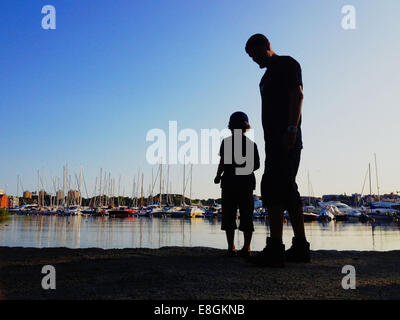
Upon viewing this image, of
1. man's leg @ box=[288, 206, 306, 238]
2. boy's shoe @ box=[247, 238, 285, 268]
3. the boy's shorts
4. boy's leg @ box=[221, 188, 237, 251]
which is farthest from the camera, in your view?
boy's leg @ box=[221, 188, 237, 251]

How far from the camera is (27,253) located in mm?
5102

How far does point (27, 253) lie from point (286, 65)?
4.22 m

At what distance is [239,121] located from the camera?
17.7ft

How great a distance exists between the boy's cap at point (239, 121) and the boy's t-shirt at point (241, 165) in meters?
0.16

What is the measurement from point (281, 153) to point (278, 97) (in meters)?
0.65

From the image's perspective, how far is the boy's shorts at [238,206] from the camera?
16.6ft

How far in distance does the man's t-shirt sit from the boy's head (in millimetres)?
1122

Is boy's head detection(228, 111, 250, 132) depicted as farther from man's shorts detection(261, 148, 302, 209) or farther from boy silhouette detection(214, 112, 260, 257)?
man's shorts detection(261, 148, 302, 209)

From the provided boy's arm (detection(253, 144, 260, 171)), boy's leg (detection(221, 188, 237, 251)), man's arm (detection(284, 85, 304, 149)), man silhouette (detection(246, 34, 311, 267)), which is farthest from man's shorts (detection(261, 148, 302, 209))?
boy's arm (detection(253, 144, 260, 171))

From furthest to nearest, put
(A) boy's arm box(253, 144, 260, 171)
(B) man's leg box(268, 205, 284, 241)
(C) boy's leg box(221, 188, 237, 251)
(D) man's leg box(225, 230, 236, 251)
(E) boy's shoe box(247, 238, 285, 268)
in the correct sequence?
(A) boy's arm box(253, 144, 260, 171)
(C) boy's leg box(221, 188, 237, 251)
(D) man's leg box(225, 230, 236, 251)
(B) man's leg box(268, 205, 284, 241)
(E) boy's shoe box(247, 238, 285, 268)

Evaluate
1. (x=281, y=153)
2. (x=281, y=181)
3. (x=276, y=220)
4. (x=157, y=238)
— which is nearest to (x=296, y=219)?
(x=276, y=220)

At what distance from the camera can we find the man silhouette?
3900mm
